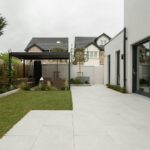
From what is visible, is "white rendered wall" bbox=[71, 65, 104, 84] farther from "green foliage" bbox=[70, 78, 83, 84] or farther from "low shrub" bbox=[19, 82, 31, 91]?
"low shrub" bbox=[19, 82, 31, 91]

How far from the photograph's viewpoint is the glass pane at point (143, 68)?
10.8m

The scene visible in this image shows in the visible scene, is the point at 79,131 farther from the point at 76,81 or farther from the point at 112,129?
the point at 76,81

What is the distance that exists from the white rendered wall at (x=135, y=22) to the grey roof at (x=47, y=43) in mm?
30481

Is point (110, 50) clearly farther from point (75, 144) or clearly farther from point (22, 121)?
point (75, 144)

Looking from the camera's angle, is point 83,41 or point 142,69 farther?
point 83,41

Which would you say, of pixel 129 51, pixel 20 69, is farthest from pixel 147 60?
pixel 20 69

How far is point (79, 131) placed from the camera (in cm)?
506

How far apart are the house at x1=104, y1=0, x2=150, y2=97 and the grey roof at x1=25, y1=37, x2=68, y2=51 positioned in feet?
94.7

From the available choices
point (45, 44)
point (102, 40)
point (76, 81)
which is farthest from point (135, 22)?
point (45, 44)

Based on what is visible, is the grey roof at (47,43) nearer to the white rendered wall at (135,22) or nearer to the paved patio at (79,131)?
the white rendered wall at (135,22)

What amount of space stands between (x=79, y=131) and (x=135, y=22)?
8.07m

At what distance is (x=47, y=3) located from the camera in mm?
14828

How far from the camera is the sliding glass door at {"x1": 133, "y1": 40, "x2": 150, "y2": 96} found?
10845 mm

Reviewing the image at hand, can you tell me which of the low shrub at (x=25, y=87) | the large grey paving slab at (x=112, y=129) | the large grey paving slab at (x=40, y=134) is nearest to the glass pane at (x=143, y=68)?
the large grey paving slab at (x=112, y=129)
